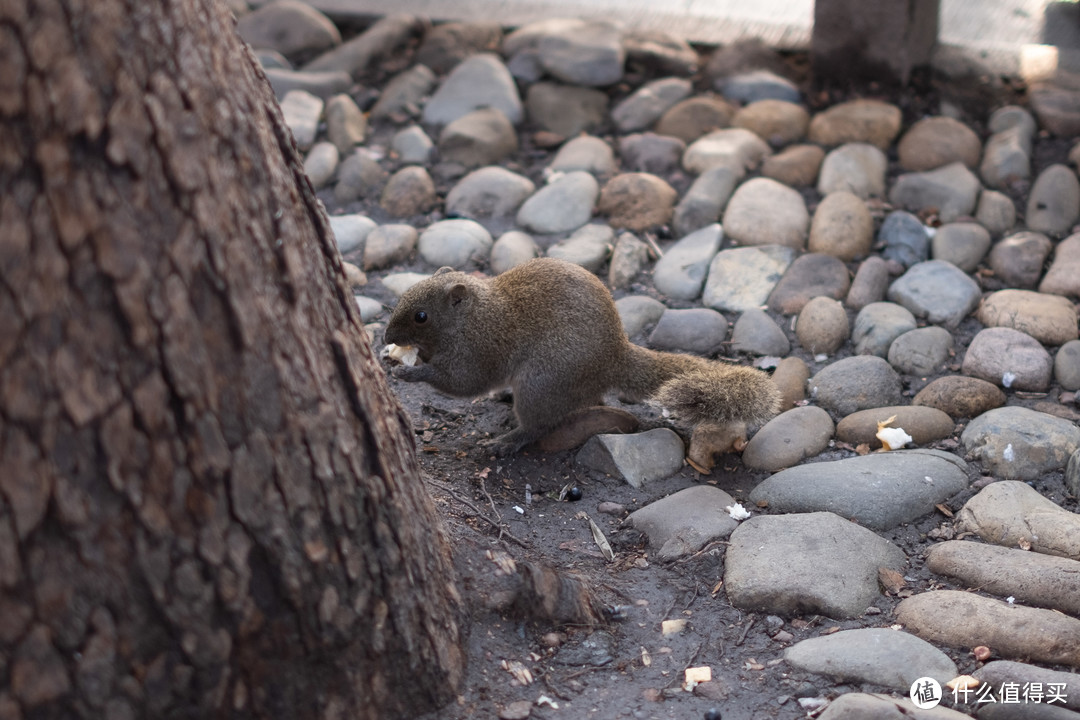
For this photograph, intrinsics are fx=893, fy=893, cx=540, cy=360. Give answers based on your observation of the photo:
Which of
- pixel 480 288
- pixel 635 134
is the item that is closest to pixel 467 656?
pixel 480 288

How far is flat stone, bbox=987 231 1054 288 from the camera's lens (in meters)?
4.82

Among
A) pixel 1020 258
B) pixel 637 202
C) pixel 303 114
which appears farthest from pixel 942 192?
pixel 303 114

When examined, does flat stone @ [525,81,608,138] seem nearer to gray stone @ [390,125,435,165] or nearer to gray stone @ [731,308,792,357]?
gray stone @ [390,125,435,165]

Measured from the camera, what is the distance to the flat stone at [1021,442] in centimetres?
354

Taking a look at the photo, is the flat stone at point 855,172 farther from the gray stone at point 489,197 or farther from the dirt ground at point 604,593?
the gray stone at point 489,197

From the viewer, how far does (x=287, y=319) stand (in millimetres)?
1934

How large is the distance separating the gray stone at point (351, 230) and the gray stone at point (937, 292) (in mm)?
3112

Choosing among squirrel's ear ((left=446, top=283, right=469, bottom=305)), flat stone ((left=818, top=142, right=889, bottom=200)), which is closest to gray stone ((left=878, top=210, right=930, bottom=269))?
flat stone ((left=818, top=142, right=889, bottom=200))

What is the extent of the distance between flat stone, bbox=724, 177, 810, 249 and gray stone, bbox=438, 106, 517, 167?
1733 millimetres

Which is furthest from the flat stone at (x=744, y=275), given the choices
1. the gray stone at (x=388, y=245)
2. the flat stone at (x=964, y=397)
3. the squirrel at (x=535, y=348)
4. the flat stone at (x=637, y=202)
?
the gray stone at (x=388, y=245)

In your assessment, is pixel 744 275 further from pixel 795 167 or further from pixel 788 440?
pixel 788 440

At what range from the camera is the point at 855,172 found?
18.4ft

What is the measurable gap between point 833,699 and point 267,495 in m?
1.67

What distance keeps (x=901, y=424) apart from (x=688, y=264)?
1.69m
